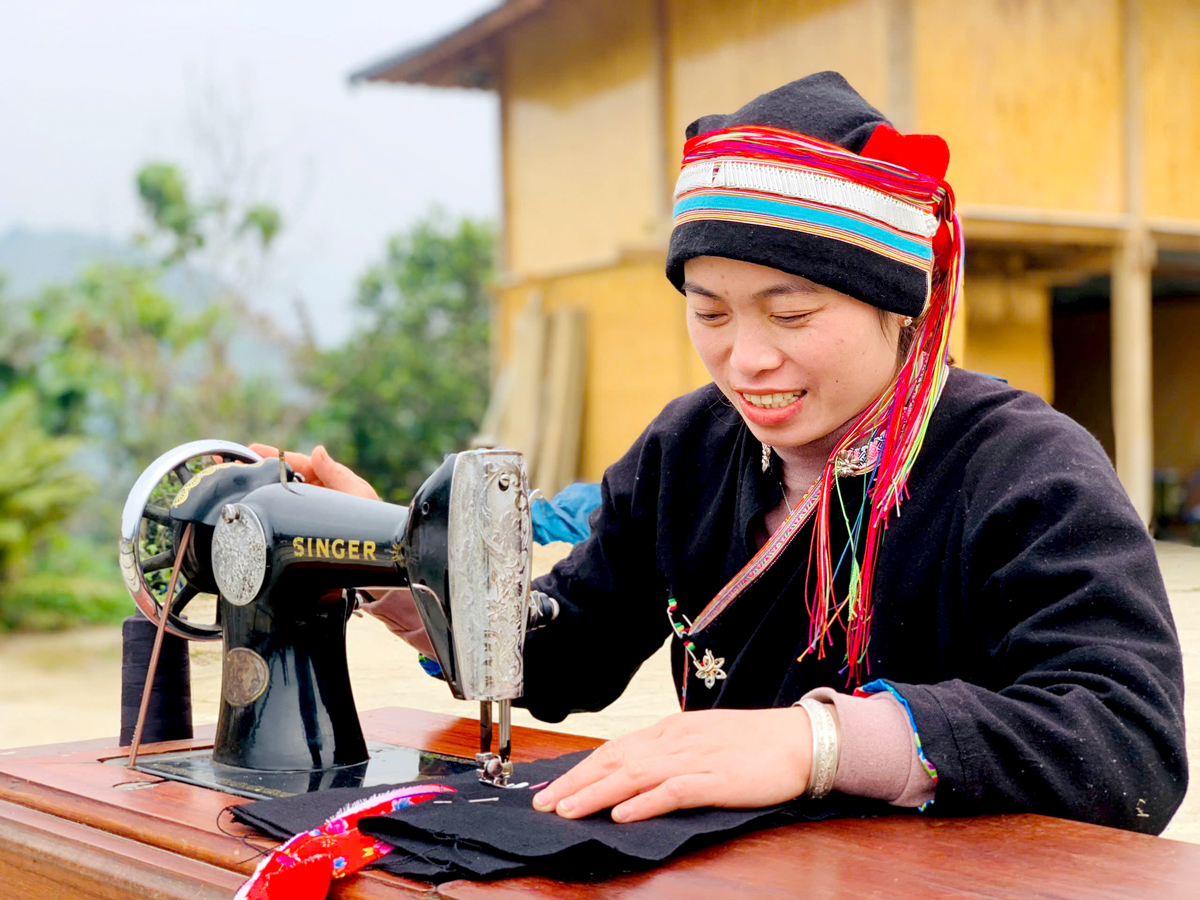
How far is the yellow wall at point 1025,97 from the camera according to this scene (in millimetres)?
6609

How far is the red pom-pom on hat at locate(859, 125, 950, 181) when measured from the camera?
142cm

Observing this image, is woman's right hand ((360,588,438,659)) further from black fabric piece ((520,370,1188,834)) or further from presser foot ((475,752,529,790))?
presser foot ((475,752,529,790))

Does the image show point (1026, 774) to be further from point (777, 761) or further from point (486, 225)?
point (486, 225)

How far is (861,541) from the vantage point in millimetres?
1551

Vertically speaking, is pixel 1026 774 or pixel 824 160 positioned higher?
pixel 824 160

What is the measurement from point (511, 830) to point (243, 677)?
62 centimetres

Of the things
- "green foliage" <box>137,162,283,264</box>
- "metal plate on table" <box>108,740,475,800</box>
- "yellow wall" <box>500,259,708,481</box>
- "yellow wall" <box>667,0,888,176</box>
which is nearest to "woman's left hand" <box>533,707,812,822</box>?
"metal plate on table" <box>108,740,475,800</box>

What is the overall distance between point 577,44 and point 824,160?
8031mm

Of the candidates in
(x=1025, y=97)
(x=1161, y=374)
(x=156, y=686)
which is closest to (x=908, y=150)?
(x=156, y=686)

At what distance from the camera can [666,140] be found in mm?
8219

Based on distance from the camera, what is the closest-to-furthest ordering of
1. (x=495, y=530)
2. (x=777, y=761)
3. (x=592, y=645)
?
(x=777, y=761)
(x=495, y=530)
(x=592, y=645)

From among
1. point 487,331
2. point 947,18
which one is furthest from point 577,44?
point 487,331

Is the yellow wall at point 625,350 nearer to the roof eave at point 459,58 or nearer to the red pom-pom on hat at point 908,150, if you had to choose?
the roof eave at point 459,58

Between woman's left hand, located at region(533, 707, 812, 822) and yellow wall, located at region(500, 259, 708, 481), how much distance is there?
6675 millimetres
